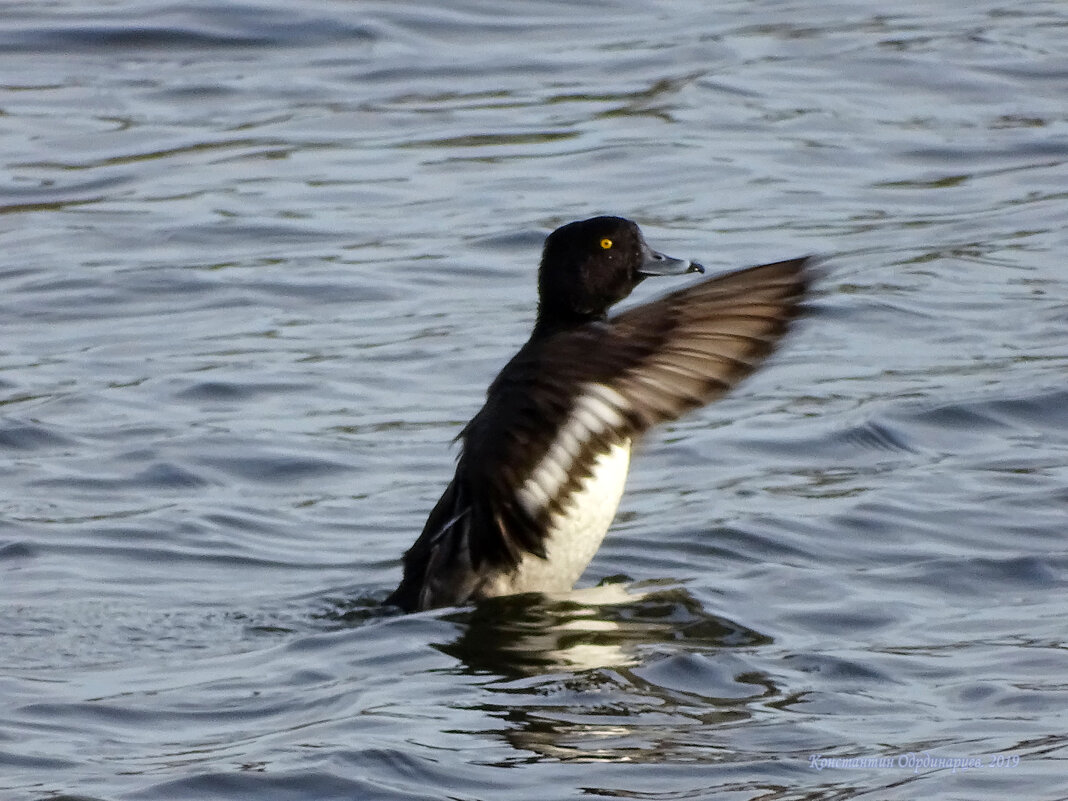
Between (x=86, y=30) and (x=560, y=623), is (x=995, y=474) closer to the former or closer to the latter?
(x=560, y=623)

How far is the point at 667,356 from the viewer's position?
574cm

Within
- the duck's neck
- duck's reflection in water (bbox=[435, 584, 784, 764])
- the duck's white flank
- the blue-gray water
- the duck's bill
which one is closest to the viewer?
duck's reflection in water (bbox=[435, 584, 784, 764])

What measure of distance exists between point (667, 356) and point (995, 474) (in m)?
2.80

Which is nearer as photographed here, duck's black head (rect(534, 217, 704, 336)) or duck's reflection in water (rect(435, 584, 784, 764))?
duck's reflection in water (rect(435, 584, 784, 764))

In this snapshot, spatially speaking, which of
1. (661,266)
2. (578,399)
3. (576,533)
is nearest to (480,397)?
(661,266)

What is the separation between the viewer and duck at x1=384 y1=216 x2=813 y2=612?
5.71 metres

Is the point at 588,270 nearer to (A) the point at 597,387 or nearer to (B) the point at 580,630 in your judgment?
(A) the point at 597,387

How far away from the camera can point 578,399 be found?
5758 mm

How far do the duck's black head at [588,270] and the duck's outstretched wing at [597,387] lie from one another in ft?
1.14

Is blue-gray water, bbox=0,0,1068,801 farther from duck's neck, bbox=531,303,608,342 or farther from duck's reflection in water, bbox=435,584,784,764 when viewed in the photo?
duck's neck, bbox=531,303,608,342

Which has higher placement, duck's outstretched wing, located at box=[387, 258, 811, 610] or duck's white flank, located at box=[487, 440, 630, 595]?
duck's outstretched wing, located at box=[387, 258, 811, 610]

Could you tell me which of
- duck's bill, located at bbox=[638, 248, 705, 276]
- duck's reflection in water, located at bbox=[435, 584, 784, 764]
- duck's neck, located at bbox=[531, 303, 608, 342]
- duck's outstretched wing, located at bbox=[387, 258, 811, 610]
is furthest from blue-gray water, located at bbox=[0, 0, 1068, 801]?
duck's bill, located at bbox=[638, 248, 705, 276]

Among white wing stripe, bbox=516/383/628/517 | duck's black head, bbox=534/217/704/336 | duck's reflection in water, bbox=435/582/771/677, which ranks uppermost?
duck's black head, bbox=534/217/704/336

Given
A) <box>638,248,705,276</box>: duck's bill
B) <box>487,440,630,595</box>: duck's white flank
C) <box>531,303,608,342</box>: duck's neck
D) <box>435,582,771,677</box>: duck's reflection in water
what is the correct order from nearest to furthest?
<box>435,582,771,677</box>: duck's reflection in water, <box>487,440,630,595</box>: duck's white flank, <box>531,303,608,342</box>: duck's neck, <box>638,248,705,276</box>: duck's bill
